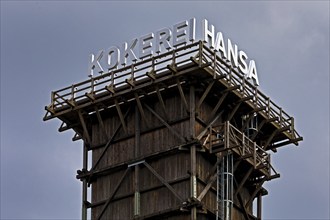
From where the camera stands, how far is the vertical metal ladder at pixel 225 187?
393 feet

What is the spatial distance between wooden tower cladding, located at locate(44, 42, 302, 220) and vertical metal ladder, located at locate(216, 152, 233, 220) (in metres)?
0.07

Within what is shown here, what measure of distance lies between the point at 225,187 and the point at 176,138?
469cm

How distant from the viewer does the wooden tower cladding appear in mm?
119438

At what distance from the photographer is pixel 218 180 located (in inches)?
4747

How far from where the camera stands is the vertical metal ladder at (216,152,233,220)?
119750 mm

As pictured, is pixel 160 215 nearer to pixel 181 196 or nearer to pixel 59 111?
pixel 181 196

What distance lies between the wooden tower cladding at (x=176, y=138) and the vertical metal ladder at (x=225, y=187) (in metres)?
0.07

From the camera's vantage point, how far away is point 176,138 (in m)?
121

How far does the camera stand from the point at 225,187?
4751 inches

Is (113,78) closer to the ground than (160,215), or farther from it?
farther from it

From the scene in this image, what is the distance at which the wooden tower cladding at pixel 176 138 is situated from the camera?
119438 mm

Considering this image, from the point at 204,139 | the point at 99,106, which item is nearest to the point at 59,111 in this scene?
the point at 99,106

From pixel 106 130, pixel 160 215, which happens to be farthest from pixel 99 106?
pixel 160 215

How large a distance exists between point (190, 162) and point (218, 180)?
9.10 ft
